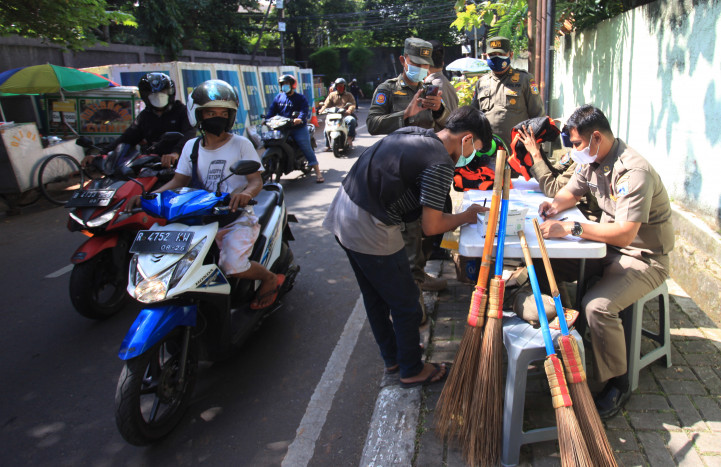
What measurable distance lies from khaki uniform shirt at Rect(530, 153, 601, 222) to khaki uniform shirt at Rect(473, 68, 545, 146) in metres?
1.49

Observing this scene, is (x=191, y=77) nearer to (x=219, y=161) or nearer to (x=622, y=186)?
(x=219, y=161)

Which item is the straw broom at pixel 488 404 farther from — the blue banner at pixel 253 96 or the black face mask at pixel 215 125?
the blue banner at pixel 253 96

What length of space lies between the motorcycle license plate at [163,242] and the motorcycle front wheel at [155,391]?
0.43m

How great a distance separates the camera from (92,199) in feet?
12.5

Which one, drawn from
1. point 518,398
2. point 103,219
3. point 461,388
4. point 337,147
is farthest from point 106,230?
point 337,147

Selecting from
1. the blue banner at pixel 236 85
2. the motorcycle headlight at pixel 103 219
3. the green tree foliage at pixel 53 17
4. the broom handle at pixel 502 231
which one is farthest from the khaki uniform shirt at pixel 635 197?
the blue banner at pixel 236 85

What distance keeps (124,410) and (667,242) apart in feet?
9.39

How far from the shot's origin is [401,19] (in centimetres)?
4312

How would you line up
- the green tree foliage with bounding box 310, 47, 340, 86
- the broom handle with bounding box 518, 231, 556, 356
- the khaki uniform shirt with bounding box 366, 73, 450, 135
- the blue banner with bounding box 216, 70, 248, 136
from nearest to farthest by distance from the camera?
the broom handle with bounding box 518, 231, 556, 356 → the khaki uniform shirt with bounding box 366, 73, 450, 135 → the blue banner with bounding box 216, 70, 248, 136 → the green tree foliage with bounding box 310, 47, 340, 86

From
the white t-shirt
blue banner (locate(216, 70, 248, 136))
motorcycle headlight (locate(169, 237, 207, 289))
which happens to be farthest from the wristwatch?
blue banner (locate(216, 70, 248, 136))

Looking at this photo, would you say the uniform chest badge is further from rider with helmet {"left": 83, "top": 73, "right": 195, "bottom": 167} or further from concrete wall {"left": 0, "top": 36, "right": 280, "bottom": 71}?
concrete wall {"left": 0, "top": 36, "right": 280, "bottom": 71}

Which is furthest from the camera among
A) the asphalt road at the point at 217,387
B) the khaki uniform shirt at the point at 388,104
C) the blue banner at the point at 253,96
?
the blue banner at the point at 253,96

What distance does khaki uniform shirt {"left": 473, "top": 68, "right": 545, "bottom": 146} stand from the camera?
5.03 m

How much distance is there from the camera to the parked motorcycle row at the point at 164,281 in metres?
2.59
